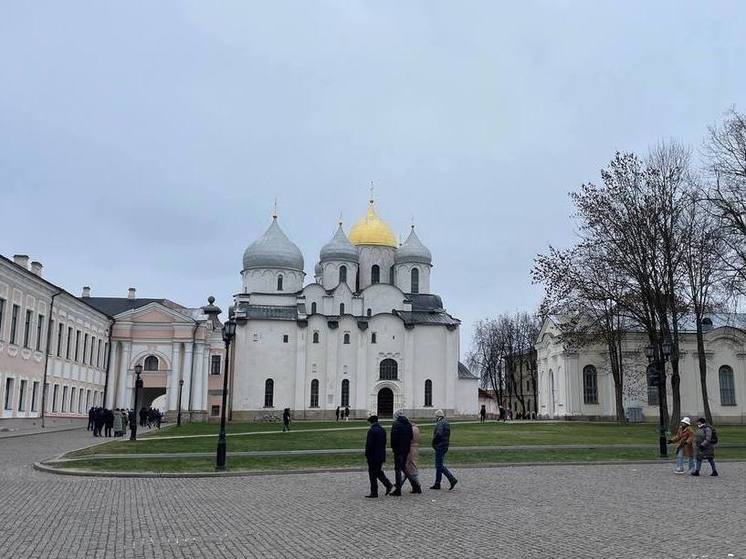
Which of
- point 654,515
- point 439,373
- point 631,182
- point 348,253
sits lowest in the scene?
point 654,515

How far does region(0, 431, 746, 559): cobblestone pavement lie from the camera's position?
9273 mm

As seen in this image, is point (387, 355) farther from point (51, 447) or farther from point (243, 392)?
point (51, 447)

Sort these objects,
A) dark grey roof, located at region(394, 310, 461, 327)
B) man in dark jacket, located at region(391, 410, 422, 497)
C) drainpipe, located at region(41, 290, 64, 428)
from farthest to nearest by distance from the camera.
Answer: dark grey roof, located at region(394, 310, 461, 327) < drainpipe, located at region(41, 290, 64, 428) < man in dark jacket, located at region(391, 410, 422, 497)

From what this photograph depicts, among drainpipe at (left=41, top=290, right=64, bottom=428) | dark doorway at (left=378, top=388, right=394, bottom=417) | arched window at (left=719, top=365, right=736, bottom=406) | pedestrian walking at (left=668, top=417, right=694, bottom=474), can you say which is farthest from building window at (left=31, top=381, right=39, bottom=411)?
arched window at (left=719, top=365, right=736, bottom=406)

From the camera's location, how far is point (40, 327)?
43656 millimetres

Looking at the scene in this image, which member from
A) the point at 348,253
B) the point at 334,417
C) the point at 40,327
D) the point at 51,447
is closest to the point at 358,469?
the point at 51,447

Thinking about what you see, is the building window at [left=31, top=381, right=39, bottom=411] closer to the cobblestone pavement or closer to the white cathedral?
the cobblestone pavement

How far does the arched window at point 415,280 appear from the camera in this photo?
80.5 metres

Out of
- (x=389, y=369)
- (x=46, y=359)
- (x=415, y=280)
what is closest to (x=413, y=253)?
(x=415, y=280)

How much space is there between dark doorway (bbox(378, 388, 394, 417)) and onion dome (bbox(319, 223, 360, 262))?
1517 centimetres

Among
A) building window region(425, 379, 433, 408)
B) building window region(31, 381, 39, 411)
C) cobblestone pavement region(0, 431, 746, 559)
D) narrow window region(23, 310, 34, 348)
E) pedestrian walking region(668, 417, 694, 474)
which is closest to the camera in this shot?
cobblestone pavement region(0, 431, 746, 559)

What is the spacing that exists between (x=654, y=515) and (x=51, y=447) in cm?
2270

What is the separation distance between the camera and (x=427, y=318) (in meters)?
75.2

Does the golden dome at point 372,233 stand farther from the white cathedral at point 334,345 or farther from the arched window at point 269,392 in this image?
the arched window at point 269,392
